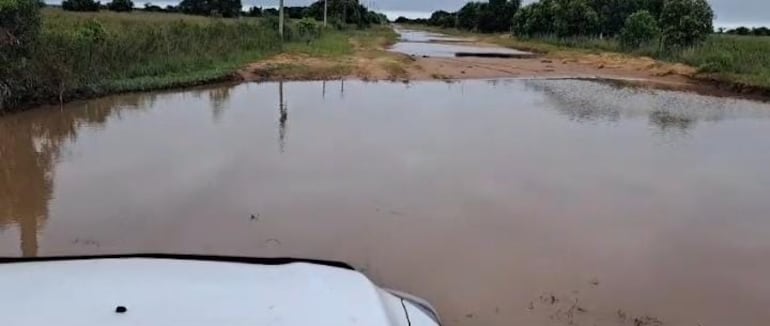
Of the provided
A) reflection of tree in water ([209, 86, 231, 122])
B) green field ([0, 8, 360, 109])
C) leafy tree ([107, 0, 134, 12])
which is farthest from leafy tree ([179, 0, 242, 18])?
reflection of tree in water ([209, 86, 231, 122])

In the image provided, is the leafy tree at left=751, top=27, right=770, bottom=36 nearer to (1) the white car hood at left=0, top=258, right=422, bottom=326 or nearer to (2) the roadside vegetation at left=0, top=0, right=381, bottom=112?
(2) the roadside vegetation at left=0, top=0, right=381, bottom=112

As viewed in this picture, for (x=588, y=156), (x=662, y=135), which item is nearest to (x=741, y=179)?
(x=588, y=156)

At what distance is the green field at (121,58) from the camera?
13.4m

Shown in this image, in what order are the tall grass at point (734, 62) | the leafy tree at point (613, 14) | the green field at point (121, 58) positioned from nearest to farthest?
1. the green field at point (121, 58)
2. the tall grass at point (734, 62)
3. the leafy tree at point (613, 14)

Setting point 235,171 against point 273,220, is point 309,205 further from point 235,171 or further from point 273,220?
point 235,171

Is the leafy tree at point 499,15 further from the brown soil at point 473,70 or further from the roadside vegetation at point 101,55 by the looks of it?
the roadside vegetation at point 101,55

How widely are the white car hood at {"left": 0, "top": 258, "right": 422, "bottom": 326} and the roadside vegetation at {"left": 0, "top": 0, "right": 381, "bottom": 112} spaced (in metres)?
11.4

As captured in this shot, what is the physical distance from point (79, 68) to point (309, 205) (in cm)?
969

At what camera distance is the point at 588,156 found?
1063 centimetres

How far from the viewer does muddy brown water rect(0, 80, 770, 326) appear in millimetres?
5574

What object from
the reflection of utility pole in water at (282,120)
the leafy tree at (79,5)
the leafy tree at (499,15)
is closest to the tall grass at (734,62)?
the reflection of utility pole in water at (282,120)

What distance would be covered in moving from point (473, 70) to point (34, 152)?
17.8 meters

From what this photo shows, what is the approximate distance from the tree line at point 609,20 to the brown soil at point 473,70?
6.24 ft

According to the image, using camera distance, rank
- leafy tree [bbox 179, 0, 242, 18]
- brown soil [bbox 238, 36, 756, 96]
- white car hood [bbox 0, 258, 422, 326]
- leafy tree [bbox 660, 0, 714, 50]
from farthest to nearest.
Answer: leafy tree [bbox 179, 0, 242, 18] → leafy tree [bbox 660, 0, 714, 50] → brown soil [bbox 238, 36, 756, 96] → white car hood [bbox 0, 258, 422, 326]
